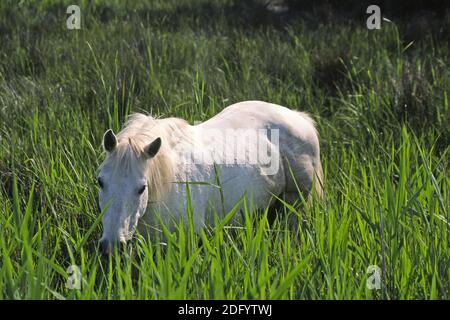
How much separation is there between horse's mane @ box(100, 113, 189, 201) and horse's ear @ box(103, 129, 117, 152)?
0.07 ft

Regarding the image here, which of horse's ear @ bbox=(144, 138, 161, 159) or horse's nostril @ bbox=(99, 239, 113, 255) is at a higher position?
horse's ear @ bbox=(144, 138, 161, 159)

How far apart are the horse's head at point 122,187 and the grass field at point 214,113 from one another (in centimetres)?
13

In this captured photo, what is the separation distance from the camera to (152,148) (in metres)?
3.24

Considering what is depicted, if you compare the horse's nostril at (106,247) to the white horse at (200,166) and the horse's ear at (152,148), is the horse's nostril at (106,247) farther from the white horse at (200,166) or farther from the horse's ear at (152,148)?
the horse's ear at (152,148)

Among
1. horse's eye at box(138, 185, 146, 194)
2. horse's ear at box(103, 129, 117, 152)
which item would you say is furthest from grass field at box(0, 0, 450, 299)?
horse's ear at box(103, 129, 117, 152)

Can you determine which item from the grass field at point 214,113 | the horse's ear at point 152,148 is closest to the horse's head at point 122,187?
the horse's ear at point 152,148

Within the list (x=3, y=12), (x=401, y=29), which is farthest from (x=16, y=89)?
(x=401, y=29)

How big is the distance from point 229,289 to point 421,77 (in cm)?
355

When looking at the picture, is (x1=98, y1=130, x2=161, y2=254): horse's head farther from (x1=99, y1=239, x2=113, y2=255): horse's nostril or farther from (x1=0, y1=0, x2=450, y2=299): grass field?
(x1=0, y1=0, x2=450, y2=299): grass field

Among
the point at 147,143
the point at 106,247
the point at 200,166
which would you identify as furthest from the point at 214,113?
the point at 106,247

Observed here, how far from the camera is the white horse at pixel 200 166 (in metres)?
3.10

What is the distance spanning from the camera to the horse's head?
116 inches

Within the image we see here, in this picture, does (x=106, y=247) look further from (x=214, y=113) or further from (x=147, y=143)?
(x=214, y=113)
